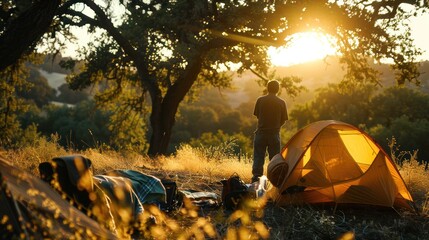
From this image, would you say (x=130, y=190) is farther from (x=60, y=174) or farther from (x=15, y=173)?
(x=15, y=173)

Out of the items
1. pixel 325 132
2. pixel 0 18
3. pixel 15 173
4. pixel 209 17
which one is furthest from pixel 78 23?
pixel 15 173

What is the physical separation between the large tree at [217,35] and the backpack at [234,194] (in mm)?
5524

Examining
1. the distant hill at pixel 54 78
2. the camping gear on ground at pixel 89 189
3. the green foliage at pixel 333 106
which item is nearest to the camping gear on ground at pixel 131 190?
the camping gear on ground at pixel 89 189

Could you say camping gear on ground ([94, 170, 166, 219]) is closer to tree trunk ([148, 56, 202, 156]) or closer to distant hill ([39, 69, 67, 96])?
tree trunk ([148, 56, 202, 156])

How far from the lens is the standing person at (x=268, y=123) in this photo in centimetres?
890

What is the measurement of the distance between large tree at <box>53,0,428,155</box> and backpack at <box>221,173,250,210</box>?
5.52m

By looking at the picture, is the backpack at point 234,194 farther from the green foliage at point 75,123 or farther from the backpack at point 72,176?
the green foliage at point 75,123

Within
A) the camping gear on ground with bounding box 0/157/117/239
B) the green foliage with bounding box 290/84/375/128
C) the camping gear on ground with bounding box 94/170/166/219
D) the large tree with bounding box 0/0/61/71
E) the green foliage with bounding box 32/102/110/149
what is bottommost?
the green foliage with bounding box 32/102/110/149

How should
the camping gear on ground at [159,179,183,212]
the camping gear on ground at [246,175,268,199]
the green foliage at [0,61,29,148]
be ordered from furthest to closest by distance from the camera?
the green foliage at [0,61,29,148] < the camping gear on ground at [246,175,268,199] < the camping gear on ground at [159,179,183,212]

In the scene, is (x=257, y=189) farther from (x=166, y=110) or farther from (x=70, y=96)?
(x=70, y=96)

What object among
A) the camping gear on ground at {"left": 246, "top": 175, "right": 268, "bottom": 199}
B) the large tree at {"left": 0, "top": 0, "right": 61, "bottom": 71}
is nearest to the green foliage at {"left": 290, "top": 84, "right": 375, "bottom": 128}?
the camping gear on ground at {"left": 246, "top": 175, "right": 268, "bottom": 199}

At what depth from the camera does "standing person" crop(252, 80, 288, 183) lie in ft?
29.2

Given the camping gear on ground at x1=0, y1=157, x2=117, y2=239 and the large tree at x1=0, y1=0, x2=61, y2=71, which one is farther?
the large tree at x1=0, y1=0, x2=61, y2=71

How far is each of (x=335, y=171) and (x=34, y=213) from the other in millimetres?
5876
